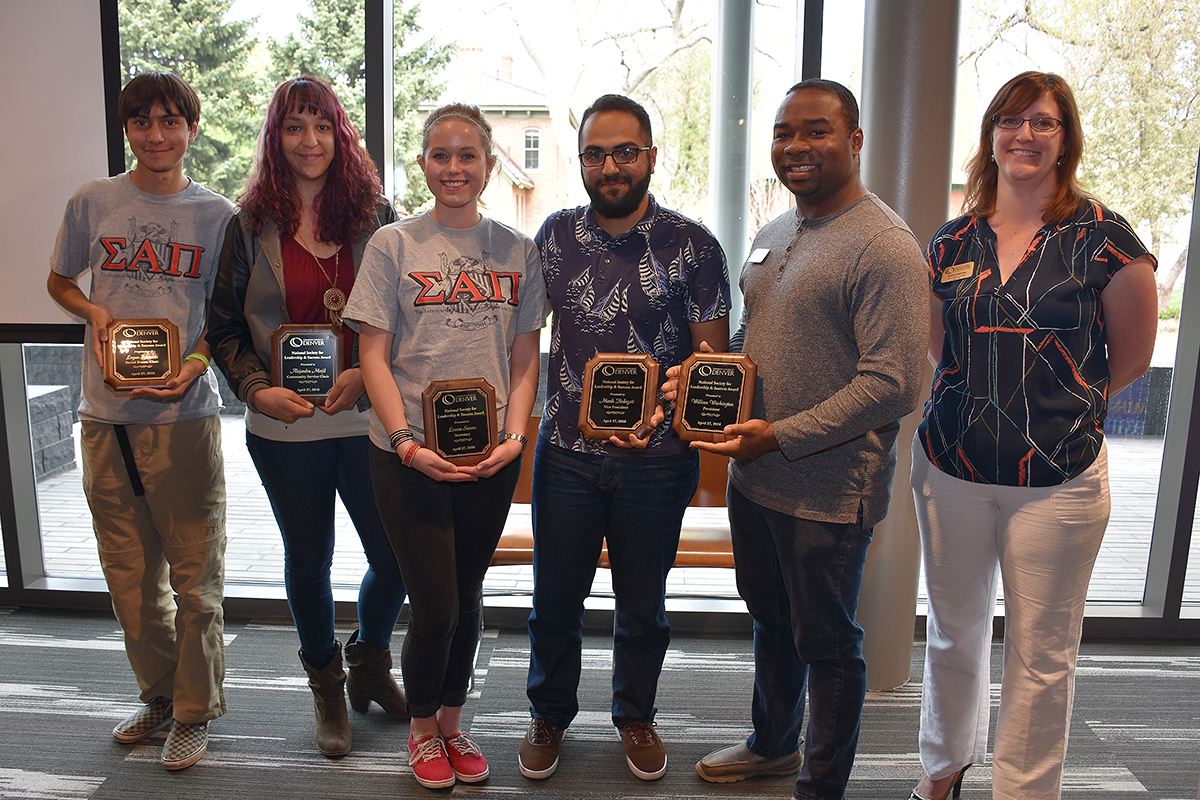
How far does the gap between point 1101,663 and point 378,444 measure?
3.12 m

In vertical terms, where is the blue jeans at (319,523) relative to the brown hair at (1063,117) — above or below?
below

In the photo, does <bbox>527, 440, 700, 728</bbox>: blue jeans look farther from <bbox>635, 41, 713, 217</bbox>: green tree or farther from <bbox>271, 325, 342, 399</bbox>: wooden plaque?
<bbox>635, 41, 713, 217</bbox>: green tree

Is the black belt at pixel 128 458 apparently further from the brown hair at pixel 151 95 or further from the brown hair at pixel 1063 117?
the brown hair at pixel 1063 117

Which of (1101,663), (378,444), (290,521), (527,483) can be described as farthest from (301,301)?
(1101,663)

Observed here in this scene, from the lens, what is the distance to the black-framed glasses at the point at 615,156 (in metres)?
2.07

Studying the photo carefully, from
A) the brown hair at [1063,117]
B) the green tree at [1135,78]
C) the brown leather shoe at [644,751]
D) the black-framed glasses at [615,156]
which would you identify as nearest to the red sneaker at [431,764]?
the brown leather shoe at [644,751]

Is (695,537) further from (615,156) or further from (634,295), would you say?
(615,156)

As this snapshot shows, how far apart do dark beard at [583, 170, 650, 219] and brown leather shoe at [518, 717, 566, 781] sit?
63.6 inches

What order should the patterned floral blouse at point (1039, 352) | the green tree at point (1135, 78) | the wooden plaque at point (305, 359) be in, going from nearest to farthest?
the patterned floral blouse at point (1039, 352) < the wooden plaque at point (305, 359) < the green tree at point (1135, 78)

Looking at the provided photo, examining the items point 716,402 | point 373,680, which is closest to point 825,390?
point 716,402

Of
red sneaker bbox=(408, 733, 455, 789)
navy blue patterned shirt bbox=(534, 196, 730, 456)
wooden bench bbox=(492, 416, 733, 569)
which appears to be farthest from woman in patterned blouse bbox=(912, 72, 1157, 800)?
red sneaker bbox=(408, 733, 455, 789)

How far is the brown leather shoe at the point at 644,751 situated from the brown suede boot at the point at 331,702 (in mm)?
933

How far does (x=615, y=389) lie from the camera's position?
6.78ft

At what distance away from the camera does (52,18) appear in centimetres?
307
